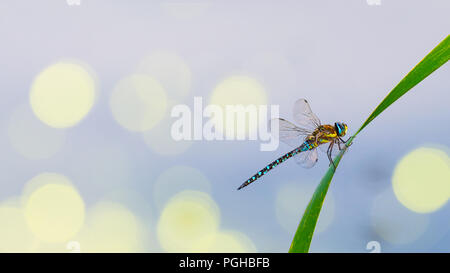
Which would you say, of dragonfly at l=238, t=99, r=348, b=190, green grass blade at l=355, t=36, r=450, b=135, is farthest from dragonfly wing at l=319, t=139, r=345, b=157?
green grass blade at l=355, t=36, r=450, b=135

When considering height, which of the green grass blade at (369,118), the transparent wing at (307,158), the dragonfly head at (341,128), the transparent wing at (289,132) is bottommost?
the green grass blade at (369,118)

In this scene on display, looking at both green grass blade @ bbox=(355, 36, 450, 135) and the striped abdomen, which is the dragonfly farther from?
green grass blade @ bbox=(355, 36, 450, 135)

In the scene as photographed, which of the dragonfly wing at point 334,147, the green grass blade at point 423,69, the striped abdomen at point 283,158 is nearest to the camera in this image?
the green grass blade at point 423,69

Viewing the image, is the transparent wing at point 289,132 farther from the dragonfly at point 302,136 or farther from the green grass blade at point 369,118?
the green grass blade at point 369,118

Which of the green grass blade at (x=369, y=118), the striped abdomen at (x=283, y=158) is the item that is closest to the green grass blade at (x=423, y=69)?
the green grass blade at (x=369, y=118)

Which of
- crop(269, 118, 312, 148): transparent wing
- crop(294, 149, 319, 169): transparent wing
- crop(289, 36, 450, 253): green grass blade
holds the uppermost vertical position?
crop(269, 118, 312, 148): transparent wing

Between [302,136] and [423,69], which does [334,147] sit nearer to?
[302,136]
